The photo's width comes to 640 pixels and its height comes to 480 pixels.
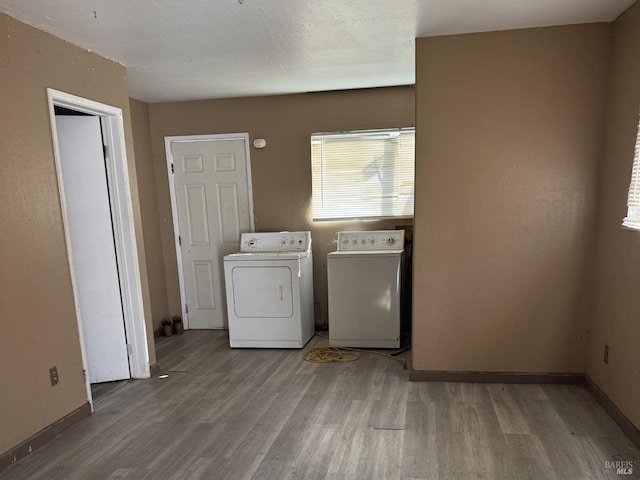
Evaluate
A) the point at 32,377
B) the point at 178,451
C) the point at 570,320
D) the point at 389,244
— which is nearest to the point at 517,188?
the point at 570,320

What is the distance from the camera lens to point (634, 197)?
7.18 ft

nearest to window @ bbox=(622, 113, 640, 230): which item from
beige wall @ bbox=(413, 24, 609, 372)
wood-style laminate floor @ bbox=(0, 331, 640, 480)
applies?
beige wall @ bbox=(413, 24, 609, 372)

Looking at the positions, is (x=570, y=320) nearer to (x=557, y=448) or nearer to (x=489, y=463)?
(x=557, y=448)

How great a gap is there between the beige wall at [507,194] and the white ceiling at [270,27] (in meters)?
0.22

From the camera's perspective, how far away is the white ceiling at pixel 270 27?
2131mm

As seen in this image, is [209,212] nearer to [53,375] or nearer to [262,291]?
[262,291]

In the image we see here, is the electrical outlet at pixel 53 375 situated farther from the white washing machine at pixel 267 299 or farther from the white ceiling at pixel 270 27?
the white ceiling at pixel 270 27

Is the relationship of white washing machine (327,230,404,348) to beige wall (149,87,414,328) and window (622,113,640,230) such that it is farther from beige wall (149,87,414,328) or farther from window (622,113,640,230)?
window (622,113,640,230)

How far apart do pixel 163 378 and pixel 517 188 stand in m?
3.08

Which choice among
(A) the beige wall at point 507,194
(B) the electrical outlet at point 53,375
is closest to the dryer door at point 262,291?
(A) the beige wall at point 507,194

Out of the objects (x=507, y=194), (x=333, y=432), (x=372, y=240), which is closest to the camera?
(x=333, y=432)

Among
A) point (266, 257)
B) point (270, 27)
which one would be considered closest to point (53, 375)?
point (266, 257)

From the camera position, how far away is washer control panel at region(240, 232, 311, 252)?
13.5 ft

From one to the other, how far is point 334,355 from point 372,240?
1.16 m
